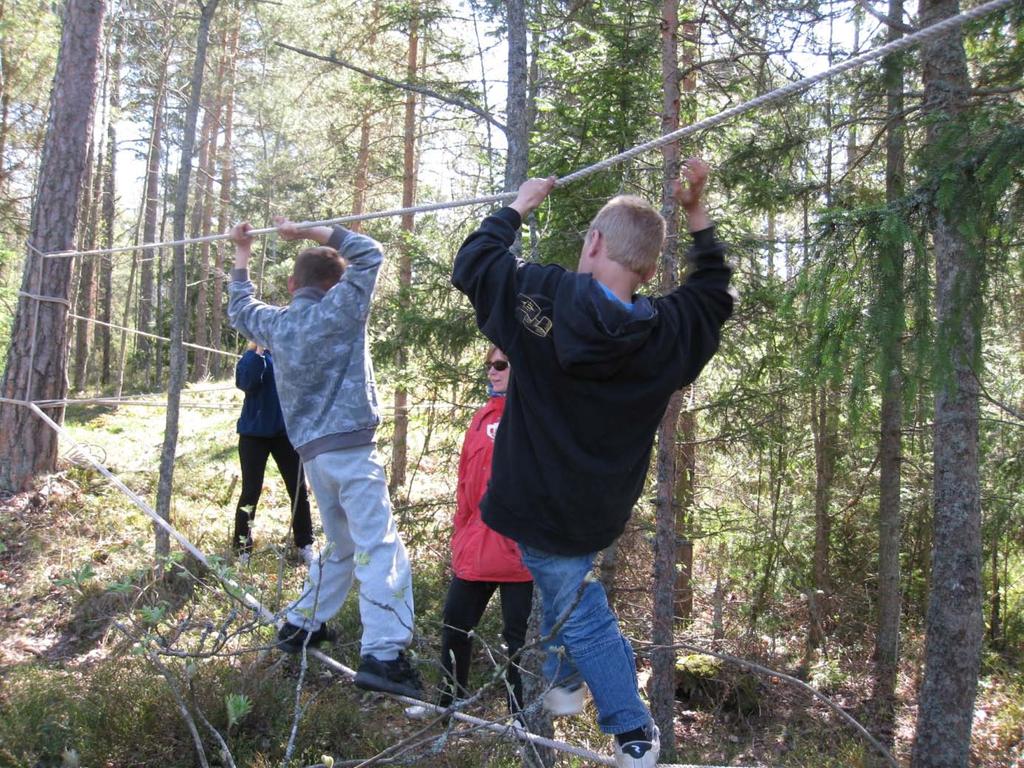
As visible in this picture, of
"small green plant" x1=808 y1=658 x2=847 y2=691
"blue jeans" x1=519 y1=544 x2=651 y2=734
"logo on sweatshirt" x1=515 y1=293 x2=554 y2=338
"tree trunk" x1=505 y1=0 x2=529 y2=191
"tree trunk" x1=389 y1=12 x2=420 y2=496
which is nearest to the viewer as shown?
"logo on sweatshirt" x1=515 y1=293 x2=554 y2=338

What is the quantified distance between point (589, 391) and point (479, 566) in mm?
1669

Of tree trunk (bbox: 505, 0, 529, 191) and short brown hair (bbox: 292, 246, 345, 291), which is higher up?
tree trunk (bbox: 505, 0, 529, 191)

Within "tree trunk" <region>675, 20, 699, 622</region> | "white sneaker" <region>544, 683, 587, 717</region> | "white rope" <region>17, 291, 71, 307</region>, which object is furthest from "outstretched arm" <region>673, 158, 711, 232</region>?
"white rope" <region>17, 291, 71, 307</region>

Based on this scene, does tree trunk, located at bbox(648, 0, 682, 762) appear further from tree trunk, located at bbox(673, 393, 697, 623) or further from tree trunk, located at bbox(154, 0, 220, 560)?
tree trunk, located at bbox(154, 0, 220, 560)

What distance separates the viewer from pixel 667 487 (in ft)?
19.9

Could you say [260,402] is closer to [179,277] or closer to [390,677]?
[179,277]

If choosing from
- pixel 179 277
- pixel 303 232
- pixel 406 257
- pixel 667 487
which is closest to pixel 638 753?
pixel 303 232

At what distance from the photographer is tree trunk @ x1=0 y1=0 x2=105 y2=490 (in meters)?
6.85

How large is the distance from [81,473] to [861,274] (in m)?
7.21

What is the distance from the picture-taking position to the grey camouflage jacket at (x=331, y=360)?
3387 mm

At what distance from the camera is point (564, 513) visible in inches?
96.7

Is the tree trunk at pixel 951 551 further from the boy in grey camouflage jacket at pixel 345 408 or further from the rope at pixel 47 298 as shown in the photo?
the rope at pixel 47 298

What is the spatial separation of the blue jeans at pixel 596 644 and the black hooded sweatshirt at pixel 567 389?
0.29 ft

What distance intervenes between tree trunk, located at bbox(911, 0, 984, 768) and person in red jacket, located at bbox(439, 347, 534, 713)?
317 cm
